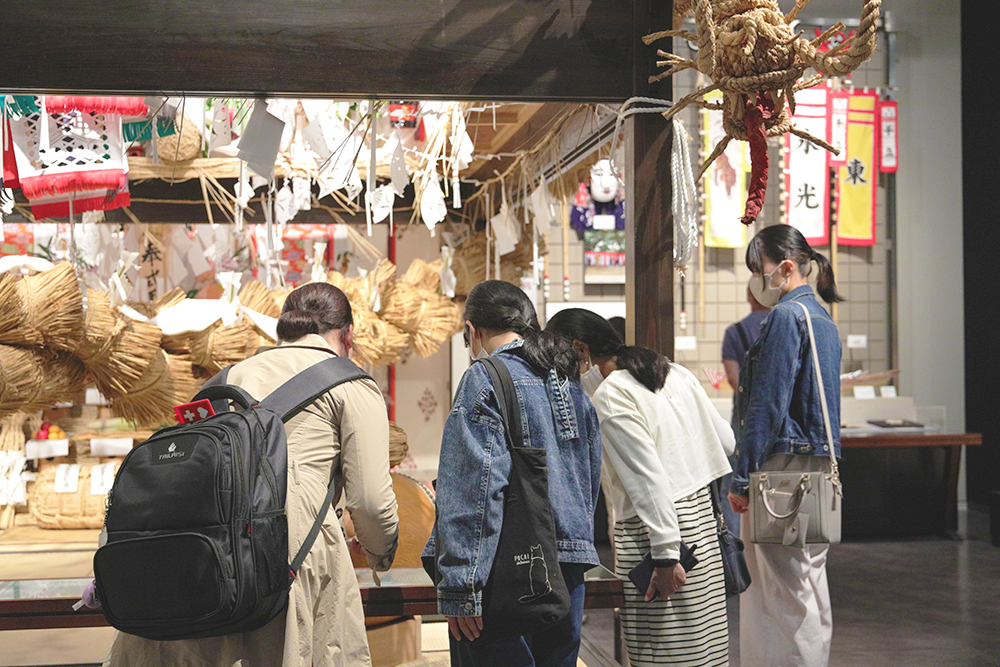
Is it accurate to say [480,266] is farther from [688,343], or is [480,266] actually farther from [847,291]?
[847,291]

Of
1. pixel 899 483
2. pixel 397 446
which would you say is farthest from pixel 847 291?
pixel 397 446

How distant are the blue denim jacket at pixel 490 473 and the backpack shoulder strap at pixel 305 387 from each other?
11.2 inches

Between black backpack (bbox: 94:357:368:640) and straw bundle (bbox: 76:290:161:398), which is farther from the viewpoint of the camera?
straw bundle (bbox: 76:290:161:398)

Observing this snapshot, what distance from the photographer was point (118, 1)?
2383 millimetres

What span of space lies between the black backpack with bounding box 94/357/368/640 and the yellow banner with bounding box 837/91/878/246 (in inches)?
290

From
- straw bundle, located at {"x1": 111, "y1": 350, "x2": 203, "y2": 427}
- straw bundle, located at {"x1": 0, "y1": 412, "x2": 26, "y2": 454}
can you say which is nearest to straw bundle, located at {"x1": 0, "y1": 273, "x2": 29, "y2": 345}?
straw bundle, located at {"x1": 111, "y1": 350, "x2": 203, "y2": 427}

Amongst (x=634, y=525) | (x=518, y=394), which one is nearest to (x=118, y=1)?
(x=518, y=394)

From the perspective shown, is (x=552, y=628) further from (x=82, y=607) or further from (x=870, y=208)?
(x=870, y=208)

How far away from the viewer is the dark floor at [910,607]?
3947mm

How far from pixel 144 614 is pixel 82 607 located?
68cm

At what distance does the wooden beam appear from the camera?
2.37 m

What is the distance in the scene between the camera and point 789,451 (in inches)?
114

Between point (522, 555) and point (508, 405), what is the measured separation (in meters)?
0.31

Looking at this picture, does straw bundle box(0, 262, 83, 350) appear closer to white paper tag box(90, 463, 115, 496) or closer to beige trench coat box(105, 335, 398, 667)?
white paper tag box(90, 463, 115, 496)
